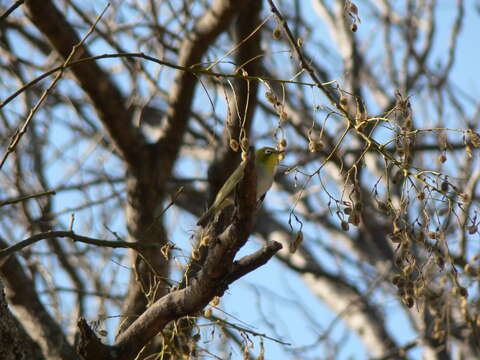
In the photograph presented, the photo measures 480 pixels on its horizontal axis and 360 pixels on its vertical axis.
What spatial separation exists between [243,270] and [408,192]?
0.58 meters

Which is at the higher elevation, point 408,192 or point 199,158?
point 199,158

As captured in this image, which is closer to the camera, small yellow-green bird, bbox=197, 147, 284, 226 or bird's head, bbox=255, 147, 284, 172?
small yellow-green bird, bbox=197, 147, 284, 226

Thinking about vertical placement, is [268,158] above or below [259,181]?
above

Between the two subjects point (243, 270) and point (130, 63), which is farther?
point (130, 63)

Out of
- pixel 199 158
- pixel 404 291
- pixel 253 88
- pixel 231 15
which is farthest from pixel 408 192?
pixel 199 158

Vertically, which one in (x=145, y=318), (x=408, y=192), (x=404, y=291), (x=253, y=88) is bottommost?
(x=145, y=318)

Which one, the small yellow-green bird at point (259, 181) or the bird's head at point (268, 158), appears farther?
the bird's head at point (268, 158)

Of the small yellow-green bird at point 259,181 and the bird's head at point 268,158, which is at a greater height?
the bird's head at point 268,158

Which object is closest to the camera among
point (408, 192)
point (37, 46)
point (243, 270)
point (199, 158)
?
point (243, 270)

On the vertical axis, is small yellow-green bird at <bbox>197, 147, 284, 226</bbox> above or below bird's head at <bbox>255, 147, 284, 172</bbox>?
below

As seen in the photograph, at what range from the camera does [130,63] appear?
4.92m

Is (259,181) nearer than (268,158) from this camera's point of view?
Yes

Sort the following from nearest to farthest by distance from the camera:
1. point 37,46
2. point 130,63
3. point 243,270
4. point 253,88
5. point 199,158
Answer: point 243,270 → point 253,88 → point 130,63 → point 37,46 → point 199,158

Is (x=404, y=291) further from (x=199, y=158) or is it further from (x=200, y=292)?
(x=199, y=158)
